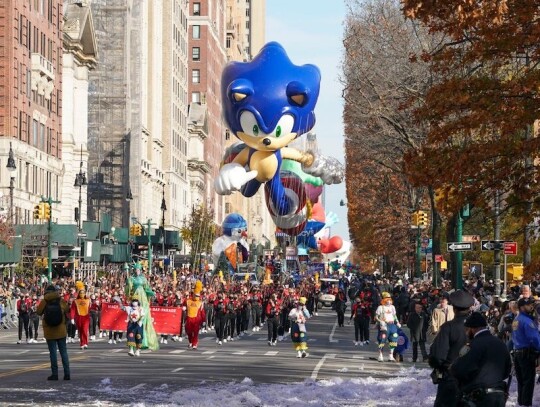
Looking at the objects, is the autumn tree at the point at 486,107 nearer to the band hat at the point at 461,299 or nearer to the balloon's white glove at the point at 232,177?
the band hat at the point at 461,299

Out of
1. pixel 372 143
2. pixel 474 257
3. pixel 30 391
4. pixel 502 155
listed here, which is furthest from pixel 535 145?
pixel 474 257

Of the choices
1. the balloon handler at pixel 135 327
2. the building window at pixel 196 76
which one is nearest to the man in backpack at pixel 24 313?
the balloon handler at pixel 135 327

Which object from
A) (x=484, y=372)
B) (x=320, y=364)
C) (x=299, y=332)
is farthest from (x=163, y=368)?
(x=484, y=372)

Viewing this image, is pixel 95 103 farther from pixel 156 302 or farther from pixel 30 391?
pixel 30 391

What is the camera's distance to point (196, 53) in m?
171

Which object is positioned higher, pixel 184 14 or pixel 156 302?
pixel 184 14

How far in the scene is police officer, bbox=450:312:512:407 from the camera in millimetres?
13016

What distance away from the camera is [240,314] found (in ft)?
162

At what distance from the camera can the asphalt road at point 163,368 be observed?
22.6 metres

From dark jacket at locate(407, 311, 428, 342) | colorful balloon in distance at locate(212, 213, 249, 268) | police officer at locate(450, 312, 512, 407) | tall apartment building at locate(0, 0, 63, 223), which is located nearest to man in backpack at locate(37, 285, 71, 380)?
dark jacket at locate(407, 311, 428, 342)

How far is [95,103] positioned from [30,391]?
90209 mm

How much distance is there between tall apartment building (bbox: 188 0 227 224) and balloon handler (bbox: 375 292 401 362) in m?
125

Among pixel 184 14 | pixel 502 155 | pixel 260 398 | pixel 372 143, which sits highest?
pixel 184 14

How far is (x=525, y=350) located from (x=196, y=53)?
152m
